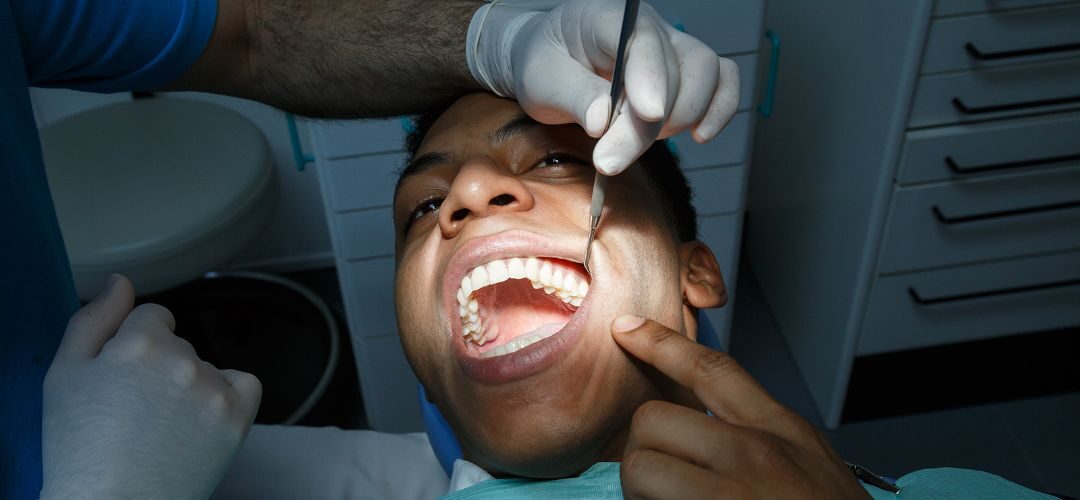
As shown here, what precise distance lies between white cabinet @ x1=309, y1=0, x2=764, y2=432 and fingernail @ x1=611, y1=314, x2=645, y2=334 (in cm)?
63

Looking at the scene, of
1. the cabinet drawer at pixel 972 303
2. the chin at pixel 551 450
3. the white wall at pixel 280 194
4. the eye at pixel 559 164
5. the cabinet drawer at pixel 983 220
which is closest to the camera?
the chin at pixel 551 450

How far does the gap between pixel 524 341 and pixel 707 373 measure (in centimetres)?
29

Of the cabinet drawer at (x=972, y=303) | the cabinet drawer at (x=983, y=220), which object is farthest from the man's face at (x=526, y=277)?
the cabinet drawer at (x=972, y=303)

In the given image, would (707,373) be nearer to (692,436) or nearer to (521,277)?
(692,436)

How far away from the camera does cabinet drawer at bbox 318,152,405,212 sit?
1.61 m

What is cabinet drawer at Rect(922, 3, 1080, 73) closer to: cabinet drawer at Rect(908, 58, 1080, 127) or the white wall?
cabinet drawer at Rect(908, 58, 1080, 127)

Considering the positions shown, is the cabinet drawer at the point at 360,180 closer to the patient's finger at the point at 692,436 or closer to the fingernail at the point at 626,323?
the fingernail at the point at 626,323

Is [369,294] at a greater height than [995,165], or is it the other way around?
[995,165]

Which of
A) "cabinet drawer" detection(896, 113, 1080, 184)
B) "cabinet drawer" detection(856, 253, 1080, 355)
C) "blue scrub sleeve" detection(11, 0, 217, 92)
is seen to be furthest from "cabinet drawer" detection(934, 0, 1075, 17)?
"blue scrub sleeve" detection(11, 0, 217, 92)

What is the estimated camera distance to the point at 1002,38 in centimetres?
156

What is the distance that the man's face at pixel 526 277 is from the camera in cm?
95

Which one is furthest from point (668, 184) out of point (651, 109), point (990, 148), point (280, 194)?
point (280, 194)

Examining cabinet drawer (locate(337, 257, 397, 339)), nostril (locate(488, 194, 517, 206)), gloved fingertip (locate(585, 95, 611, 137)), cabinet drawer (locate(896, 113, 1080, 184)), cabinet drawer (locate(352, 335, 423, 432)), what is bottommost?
cabinet drawer (locate(352, 335, 423, 432))

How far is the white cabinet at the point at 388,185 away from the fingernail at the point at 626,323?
0.63 m
